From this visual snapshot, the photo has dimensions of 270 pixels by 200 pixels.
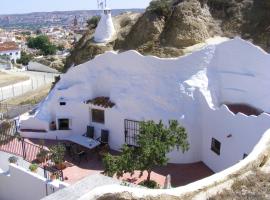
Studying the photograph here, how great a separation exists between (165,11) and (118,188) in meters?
15.1

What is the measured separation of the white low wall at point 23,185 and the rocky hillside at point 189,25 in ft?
29.9

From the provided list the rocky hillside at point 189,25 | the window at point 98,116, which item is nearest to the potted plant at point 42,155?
the window at point 98,116

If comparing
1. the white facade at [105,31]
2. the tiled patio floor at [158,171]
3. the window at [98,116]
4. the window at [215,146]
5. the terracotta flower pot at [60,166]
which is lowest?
the tiled patio floor at [158,171]

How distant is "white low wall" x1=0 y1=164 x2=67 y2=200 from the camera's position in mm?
13670

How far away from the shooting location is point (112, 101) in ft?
61.2

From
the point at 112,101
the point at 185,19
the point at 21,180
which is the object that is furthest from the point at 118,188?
the point at 185,19

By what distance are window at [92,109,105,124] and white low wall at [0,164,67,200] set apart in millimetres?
5275

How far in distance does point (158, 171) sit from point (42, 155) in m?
5.01

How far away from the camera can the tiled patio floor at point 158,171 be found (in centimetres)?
1562

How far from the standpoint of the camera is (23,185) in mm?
14719

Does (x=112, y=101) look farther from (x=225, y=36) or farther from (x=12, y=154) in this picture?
(x=225, y=36)

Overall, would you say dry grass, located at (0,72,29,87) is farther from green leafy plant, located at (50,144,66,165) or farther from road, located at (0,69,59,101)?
green leafy plant, located at (50,144,66,165)

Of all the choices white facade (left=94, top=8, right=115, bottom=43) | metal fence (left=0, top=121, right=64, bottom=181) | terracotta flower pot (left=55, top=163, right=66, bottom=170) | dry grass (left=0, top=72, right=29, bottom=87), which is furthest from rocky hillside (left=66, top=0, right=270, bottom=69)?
dry grass (left=0, top=72, right=29, bottom=87)

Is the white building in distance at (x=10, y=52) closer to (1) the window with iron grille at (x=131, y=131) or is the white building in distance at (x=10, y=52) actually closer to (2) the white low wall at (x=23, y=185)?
(1) the window with iron grille at (x=131, y=131)
